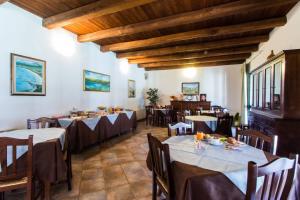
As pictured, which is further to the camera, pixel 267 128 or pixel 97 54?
pixel 97 54

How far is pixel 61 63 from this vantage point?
432cm

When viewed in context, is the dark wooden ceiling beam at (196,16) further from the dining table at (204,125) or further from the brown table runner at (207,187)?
the brown table runner at (207,187)

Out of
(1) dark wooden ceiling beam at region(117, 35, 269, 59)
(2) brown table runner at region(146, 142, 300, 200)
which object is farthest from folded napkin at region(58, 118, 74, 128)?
(1) dark wooden ceiling beam at region(117, 35, 269, 59)

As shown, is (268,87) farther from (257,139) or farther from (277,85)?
(257,139)

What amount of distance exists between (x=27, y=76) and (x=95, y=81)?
2158 millimetres

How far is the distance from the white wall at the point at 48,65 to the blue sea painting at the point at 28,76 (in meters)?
0.11

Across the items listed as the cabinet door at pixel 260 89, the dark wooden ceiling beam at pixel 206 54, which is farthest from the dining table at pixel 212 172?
the dark wooden ceiling beam at pixel 206 54

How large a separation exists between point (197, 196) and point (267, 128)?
2907 millimetres

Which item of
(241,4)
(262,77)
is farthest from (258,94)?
(241,4)

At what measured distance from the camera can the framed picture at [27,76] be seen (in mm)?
3242

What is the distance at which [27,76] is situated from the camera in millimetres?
3465

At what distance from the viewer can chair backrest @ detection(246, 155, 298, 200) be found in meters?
0.98

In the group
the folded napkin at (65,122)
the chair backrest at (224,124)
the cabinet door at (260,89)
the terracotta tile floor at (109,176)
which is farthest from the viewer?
the chair backrest at (224,124)

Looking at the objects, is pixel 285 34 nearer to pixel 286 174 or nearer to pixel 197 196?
pixel 286 174
